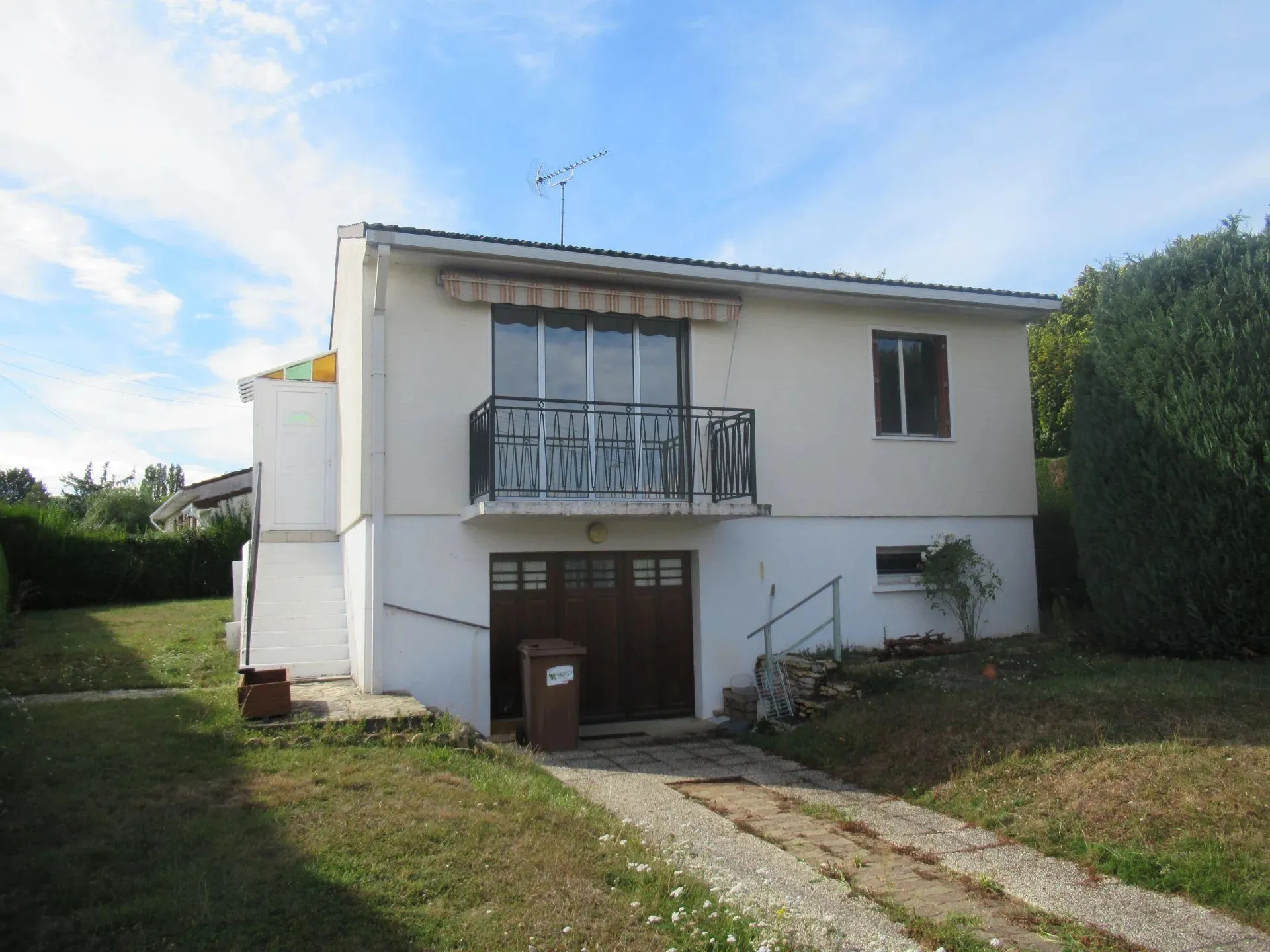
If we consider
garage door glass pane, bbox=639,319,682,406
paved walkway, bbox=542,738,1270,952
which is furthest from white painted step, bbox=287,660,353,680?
garage door glass pane, bbox=639,319,682,406

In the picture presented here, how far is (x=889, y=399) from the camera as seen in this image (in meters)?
12.5

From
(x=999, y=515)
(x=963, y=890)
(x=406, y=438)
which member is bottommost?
(x=963, y=890)

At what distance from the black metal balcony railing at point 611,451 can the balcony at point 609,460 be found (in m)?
0.01

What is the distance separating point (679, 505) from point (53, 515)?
15513 millimetres

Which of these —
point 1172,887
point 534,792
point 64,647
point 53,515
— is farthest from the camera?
point 53,515

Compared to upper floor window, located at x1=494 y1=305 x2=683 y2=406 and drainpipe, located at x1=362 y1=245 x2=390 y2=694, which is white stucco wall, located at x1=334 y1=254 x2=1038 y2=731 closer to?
drainpipe, located at x1=362 y1=245 x2=390 y2=694

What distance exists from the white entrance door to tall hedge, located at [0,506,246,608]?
7.75 m

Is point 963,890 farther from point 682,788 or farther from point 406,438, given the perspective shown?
point 406,438

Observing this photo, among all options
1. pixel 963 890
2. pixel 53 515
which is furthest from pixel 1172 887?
pixel 53 515

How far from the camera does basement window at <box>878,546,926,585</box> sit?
12.1 metres

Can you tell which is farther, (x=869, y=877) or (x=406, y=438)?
(x=406, y=438)

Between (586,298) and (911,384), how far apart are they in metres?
4.76

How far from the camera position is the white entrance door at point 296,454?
13703 millimetres

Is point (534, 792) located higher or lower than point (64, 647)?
lower
